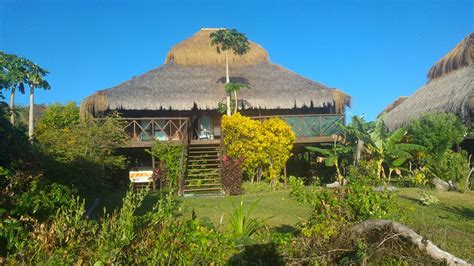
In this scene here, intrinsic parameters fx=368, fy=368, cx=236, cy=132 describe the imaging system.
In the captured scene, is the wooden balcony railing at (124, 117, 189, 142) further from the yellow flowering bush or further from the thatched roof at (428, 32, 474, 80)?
the thatched roof at (428, 32, 474, 80)

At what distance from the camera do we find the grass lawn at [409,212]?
15.7 ft

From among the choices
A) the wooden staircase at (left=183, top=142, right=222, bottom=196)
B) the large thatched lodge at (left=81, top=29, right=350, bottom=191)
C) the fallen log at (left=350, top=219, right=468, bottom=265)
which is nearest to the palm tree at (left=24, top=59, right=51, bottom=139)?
the large thatched lodge at (left=81, top=29, right=350, bottom=191)

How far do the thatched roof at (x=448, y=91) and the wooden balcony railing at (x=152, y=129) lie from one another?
7.94 m

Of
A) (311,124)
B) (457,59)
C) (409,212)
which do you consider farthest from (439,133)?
(409,212)

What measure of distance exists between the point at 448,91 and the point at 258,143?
883cm

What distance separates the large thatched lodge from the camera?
14.0 metres

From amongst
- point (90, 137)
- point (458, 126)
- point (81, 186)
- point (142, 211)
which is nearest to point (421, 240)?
point (142, 211)

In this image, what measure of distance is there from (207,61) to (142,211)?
1201 centimetres

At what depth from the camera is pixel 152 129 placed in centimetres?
1408

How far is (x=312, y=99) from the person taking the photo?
15.1m

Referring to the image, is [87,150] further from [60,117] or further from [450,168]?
[450,168]

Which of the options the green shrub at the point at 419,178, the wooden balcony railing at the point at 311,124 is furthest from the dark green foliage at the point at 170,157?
the green shrub at the point at 419,178

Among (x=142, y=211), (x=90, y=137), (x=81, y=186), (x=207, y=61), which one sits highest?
(x=207, y=61)

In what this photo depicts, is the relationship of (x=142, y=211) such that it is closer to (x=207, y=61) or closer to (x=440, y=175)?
(x=440, y=175)
